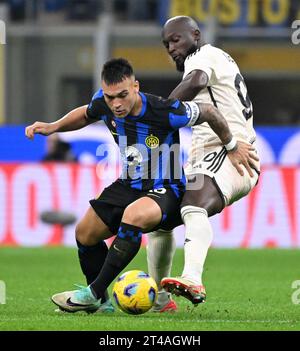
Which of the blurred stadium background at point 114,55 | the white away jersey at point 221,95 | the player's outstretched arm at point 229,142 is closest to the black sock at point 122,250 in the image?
the player's outstretched arm at point 229,142

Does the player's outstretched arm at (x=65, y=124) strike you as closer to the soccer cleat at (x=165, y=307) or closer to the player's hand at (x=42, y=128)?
the player's hand at (x=42, y=128)

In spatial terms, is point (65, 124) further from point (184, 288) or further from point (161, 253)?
point (184, 288)

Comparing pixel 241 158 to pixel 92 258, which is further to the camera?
pixel 92 258

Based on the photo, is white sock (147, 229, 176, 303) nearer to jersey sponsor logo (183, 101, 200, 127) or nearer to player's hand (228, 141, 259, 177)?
player's hand (228, 141, 259, 177)

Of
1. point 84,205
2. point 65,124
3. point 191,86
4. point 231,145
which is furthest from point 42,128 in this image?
point 84,205

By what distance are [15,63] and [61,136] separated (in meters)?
4.83

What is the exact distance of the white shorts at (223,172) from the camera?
751 cm

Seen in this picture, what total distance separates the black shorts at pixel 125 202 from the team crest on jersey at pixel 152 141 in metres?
0.31

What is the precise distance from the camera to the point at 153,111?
734 centimetres

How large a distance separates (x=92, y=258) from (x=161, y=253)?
0.55 metres

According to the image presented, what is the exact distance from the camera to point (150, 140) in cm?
742

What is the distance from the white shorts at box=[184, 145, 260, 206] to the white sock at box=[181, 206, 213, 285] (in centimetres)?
31
